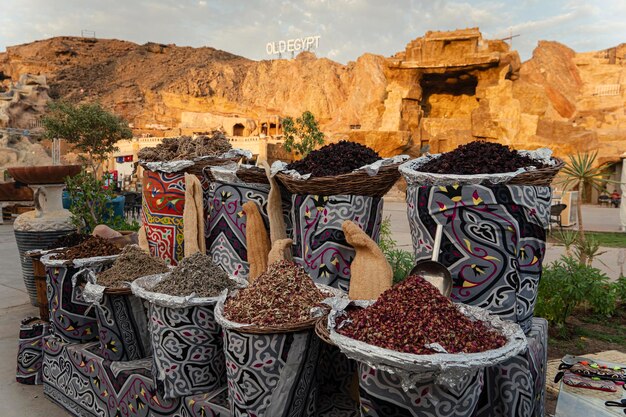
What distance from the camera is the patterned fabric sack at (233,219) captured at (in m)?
2.77

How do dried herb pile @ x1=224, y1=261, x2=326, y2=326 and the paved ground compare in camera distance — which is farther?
the paved ground

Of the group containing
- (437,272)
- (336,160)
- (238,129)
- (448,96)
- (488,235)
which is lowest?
(437,272)

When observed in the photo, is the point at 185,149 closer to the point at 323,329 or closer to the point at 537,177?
the point at 323,329

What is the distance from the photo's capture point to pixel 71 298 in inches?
116

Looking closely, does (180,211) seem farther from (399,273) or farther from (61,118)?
(61,118)

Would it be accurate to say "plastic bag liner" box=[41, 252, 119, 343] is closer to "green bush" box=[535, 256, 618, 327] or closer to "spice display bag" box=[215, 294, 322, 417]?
"spice display bag" box=[215, 294, 322, 417]

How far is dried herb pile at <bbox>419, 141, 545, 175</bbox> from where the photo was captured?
1825mm

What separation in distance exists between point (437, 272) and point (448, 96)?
27.3m

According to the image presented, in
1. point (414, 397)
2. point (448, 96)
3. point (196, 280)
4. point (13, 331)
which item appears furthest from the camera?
point (448, 96)

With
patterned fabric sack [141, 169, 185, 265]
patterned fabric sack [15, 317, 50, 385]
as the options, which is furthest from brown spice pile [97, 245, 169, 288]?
patterned fabric sack [15, 317, 50, 385]

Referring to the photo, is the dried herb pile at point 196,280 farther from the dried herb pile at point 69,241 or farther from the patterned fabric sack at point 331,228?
the dried herb pile at point 69,241

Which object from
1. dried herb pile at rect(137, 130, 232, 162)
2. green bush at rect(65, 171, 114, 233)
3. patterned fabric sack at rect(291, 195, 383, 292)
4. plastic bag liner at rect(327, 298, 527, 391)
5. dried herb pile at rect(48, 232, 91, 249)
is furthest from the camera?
green bush at rect(65, 171, 114, 233)

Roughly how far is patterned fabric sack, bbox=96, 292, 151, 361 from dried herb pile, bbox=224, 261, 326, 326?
2.84 feet

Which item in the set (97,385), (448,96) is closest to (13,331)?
(97,385)
